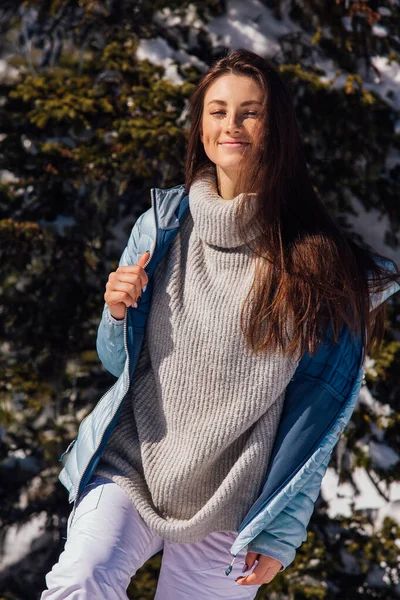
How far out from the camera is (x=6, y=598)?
3.26 m

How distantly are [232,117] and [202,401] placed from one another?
28.1 inches

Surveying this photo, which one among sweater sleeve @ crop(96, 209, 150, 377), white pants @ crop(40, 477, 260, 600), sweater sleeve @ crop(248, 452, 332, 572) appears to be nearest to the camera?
white pants @ crop(40, 477, 260, 600)

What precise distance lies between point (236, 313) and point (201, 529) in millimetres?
536

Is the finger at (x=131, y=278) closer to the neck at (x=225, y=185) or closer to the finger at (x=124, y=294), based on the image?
the finger at (x=124, y=294)

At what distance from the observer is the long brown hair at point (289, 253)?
6.25 feet

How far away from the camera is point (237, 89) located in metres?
1.98

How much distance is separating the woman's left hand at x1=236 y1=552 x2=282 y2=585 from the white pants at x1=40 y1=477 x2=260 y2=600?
3.7 inches

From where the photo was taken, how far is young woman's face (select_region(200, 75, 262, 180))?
1969 millimetres

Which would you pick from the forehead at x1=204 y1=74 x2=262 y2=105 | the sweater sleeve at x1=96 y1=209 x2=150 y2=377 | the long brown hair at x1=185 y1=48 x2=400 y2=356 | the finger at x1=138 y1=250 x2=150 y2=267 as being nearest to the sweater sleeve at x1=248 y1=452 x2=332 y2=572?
the long brown hair at x1=185 y1=48 x2=400 y2=356

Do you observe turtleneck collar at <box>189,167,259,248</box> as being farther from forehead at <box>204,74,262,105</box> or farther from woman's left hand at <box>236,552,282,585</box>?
woman's left hand at <box>236,552,282,585</box>

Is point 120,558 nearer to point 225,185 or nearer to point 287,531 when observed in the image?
point 287,531

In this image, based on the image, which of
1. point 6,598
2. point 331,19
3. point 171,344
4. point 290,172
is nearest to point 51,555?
point 6,598

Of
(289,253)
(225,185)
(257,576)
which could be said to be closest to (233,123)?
(225,185)

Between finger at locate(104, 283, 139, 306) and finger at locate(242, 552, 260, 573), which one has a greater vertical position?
finger at locate(104, 283, 139, 306)
